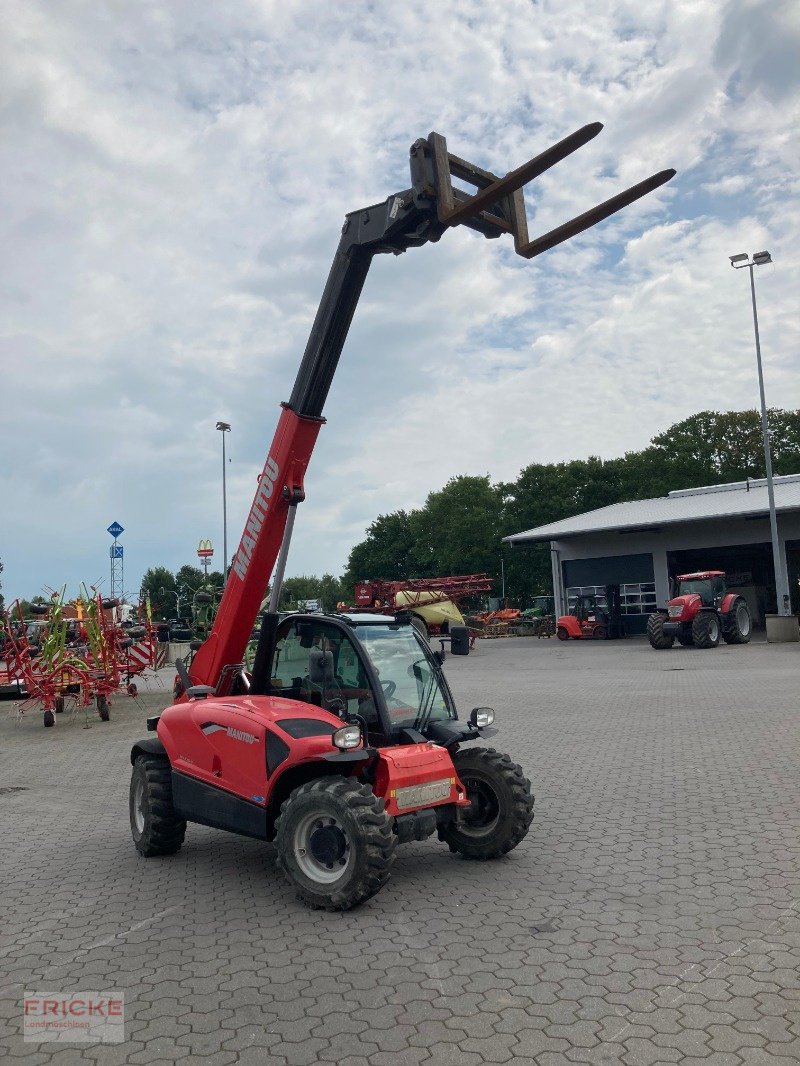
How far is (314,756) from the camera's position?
5652 millimetres

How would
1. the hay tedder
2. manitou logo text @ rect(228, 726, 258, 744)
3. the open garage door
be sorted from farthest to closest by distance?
the open garage door < the hay tedder < manitou logo text @ rect(228, 726, 258, 744)

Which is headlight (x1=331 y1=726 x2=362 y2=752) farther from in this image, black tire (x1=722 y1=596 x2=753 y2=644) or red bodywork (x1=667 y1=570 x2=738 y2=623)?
black tire (x1=722 y1=596 x2=753 y2=644)

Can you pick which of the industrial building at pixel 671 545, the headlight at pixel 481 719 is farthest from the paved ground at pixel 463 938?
the industrial building at pixel 671 545

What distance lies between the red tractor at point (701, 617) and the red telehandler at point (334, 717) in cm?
2265

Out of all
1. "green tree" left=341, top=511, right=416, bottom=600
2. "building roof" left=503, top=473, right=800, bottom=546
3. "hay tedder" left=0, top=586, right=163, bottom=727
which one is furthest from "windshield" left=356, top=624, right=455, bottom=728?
"green tree" left=341, top=511, right=416, bottom=600

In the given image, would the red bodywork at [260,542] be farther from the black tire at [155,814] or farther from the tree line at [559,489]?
the tree line at [559,489]

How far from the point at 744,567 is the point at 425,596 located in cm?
1781

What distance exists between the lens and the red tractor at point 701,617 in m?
28.0

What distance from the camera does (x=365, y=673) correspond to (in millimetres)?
6277

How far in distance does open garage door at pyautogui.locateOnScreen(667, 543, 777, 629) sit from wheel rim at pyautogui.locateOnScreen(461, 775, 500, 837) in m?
32.0

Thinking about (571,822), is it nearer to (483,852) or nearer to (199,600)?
(483,852)

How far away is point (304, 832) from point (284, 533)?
2.53m

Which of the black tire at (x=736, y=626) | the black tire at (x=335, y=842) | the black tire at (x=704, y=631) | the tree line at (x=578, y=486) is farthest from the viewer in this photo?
the tree line at (x=578, y=486)

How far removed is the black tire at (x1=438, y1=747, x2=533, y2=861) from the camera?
6.37m
